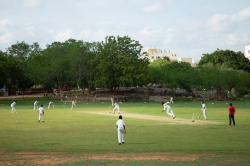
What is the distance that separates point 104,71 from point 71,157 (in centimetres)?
7902

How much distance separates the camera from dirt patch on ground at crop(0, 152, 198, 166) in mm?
19781

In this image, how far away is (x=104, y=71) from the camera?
9962 centimetres

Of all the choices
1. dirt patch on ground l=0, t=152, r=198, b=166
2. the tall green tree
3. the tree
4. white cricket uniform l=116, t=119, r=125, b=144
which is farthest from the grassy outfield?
the tall green tree

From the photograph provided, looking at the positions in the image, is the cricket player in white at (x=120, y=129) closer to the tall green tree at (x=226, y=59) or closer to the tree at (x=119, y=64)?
the tree at (x=119, y=64)

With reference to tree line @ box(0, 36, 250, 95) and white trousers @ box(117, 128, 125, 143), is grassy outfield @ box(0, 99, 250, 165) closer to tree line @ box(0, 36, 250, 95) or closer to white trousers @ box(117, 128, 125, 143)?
white trousers @ box(117, 128, 125, 143)

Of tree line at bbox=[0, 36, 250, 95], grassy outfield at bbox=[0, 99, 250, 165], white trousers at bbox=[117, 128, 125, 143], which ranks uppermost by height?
tree line at bbox=[0, 36, 250, 95]

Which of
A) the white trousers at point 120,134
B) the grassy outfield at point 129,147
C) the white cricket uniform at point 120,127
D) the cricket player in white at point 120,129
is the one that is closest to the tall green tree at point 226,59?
the grassy outfield at point 129,147

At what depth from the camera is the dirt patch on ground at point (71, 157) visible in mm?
19781

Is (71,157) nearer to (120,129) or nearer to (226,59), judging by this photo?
(120,129)

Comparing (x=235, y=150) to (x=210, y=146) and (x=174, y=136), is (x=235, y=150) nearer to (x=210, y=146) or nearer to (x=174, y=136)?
(x=210, y=146)

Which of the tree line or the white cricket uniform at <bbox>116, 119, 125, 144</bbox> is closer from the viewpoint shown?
the white cricket uniform at <bbox>116, 119, 125, 144</bbox>

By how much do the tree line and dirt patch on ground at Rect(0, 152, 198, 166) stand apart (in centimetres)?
7414

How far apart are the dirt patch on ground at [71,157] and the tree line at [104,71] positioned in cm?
7414

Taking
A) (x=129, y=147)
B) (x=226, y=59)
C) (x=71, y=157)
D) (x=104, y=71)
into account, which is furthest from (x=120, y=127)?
(x=226, y=59)
